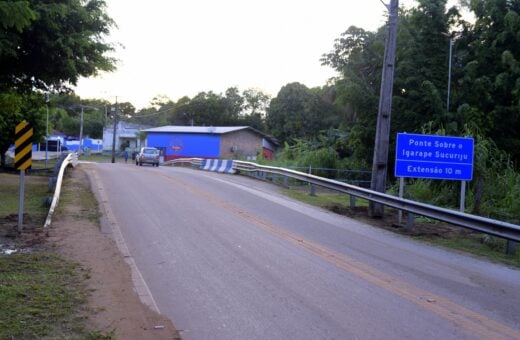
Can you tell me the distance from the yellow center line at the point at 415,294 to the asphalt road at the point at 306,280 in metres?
0.01

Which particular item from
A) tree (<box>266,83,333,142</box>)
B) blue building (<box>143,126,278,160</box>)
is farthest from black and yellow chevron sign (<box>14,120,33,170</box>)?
blue building (<box>143,126,278,160</box>)

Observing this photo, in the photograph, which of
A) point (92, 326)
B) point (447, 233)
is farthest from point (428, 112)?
point (92, 326)

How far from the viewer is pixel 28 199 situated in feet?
53.3

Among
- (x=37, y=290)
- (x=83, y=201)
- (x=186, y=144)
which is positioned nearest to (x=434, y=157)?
(x=83, y=201)

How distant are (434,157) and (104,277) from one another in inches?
390

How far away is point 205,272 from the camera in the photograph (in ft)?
26.9

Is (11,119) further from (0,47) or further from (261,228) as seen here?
(261,228)

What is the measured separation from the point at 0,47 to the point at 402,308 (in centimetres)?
1043

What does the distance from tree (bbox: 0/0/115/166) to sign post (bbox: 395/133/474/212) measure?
8897 mm

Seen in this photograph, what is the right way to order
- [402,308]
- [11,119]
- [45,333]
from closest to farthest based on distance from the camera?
1. [45,333]
2. [402,308]
3. [11,119]

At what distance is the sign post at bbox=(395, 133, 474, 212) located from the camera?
48.3 ft

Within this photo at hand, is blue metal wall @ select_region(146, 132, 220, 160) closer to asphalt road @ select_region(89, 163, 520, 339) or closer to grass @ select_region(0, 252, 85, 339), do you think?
asphalt road @ select_region(89, 163, 520, 339)

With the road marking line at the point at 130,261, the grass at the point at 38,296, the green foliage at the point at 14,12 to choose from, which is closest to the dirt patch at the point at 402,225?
the road marking line at the point at 130,261

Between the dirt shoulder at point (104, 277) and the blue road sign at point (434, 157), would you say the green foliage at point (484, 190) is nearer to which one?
the blue road sign at point (434, 157)
